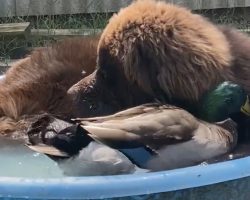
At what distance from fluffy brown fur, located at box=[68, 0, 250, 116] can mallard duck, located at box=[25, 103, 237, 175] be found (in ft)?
0.89

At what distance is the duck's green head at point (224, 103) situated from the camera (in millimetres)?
1706

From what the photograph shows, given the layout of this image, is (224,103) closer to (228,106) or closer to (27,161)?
(228,106)

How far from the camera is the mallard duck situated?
1415mm

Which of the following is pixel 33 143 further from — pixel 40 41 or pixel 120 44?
pixel 40 41

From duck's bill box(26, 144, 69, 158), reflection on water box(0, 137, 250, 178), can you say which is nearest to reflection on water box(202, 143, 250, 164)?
reflection on water box(0, 137, 250, 178)

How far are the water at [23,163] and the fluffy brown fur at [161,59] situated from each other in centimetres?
22

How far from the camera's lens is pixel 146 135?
1.45 m

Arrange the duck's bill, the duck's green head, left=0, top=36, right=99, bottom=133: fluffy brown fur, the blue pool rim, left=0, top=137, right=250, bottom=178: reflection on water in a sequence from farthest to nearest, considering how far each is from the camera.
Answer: left=0, top=36, right=99, bottom=133: fluffy brown fur, the duck's green head, left=0, top=137, right=250, bottom=178: reflection on water, the duck's bill, the blue pool rim

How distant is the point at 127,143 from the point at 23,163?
401mm

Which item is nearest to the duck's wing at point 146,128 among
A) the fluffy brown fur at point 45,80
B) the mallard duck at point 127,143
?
the mallard duck at point 127,143

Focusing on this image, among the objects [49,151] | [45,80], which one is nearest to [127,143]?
[49,151]

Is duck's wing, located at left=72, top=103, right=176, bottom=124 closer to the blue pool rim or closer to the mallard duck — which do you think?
the mallard duck

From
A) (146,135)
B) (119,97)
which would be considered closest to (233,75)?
(119,97)

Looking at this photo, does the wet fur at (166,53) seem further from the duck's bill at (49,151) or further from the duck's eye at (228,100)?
the duck's bill at (49,151)
